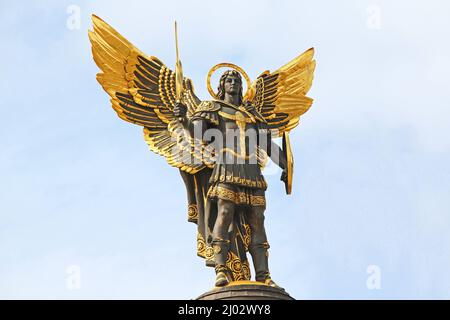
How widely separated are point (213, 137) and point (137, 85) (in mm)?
2225

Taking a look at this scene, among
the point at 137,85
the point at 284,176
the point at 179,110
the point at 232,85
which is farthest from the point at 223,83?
the point at 284,176

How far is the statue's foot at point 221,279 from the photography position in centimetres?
2752

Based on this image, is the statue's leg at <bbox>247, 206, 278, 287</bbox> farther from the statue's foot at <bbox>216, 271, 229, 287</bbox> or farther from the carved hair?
the carved hair

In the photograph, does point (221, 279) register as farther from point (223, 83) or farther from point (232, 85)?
point (223, 83)

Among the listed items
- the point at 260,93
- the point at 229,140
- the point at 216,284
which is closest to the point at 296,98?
the point at 260,93

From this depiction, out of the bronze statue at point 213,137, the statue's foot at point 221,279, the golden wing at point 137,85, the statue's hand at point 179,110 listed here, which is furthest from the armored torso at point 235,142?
the statue's foot at point 221,279

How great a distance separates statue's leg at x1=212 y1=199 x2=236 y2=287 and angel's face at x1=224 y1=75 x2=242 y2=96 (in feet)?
8.22

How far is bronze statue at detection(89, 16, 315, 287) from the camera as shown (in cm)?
2828

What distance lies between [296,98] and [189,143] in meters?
3.58

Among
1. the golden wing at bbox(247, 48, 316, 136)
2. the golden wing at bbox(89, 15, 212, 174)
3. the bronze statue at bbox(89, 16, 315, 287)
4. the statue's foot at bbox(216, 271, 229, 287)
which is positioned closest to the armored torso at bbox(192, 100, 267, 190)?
the bronze statue at bbox(89, 16, 315, 287)

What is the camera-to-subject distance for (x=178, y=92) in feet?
96.2

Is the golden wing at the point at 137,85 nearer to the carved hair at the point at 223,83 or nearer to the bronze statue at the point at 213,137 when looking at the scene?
the bronze statue at the point at 213,137
